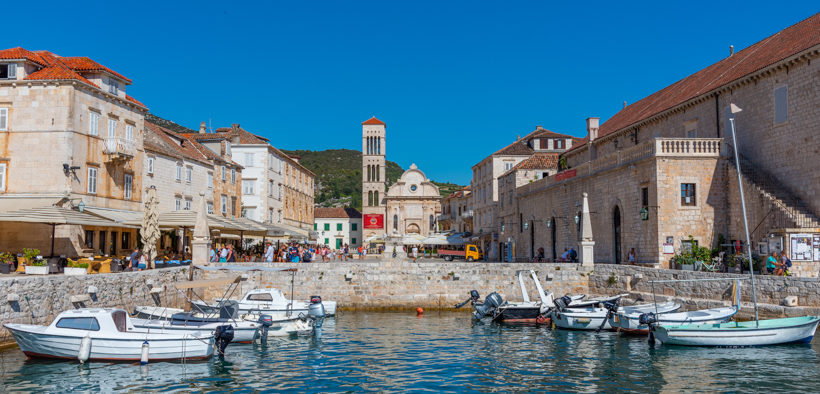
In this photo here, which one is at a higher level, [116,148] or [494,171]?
[494,171]

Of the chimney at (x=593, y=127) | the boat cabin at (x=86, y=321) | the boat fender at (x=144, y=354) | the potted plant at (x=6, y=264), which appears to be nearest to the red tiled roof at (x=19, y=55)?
the potted plant at (x=6, y=264)

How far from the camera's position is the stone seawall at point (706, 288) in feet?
66.0

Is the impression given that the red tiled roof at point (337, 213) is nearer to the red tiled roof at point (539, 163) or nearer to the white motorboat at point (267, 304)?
the red tiled roof at point (539, 163)

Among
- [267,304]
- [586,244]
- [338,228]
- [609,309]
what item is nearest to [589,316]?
[609,309]

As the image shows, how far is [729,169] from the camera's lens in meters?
27.8

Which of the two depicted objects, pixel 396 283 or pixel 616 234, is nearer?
pixel 396 283

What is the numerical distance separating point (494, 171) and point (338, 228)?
46.1 metres

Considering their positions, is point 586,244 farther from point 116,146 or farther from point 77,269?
point 116,146

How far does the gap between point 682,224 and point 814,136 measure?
243 inches

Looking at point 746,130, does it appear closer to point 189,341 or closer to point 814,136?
point 814,136

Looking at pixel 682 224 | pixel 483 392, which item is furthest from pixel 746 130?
pixel 483 392

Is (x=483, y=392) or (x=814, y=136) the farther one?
(x=814, y=136)

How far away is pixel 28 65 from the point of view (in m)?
32.0

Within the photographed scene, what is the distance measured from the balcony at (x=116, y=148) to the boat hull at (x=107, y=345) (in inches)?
742
